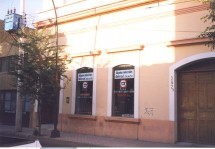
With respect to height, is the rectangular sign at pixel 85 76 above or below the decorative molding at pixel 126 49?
below

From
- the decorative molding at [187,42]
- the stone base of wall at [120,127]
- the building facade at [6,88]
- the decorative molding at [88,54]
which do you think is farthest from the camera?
the building facade at [6,88]

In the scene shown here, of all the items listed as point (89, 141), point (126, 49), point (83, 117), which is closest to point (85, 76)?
point (83, 117)

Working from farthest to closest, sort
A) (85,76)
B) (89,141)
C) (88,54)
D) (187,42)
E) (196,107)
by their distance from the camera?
(85,76) < (88,54) < (89,141) < (196,107) < (187,42)

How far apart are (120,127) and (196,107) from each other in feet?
12.2

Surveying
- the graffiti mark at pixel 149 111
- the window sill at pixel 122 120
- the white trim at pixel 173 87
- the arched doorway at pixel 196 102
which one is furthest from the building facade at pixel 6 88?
the arched doorway at pixel 196 102

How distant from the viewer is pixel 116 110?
15664 millimetres

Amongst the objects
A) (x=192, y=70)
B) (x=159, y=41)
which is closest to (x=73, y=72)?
(x=159, y=41)

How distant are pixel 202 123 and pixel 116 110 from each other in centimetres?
428

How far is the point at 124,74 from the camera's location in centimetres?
1551

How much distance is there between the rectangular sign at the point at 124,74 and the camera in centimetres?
1521

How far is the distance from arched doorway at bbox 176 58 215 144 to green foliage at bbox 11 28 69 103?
580cm

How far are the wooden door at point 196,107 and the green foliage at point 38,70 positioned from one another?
19.3 ft

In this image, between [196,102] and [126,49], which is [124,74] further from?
[196,102]

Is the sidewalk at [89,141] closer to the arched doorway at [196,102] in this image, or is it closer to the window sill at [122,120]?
the arched doorway at [196,102]
